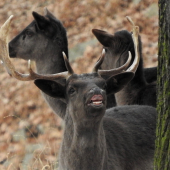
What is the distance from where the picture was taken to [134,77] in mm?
7082

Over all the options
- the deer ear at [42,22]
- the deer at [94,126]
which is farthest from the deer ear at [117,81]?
the deer ear at [42,22]

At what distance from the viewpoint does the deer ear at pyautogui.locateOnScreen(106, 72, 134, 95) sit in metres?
5.06

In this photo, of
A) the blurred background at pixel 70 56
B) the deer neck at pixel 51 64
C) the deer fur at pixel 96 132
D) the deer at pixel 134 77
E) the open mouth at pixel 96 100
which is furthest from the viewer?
the blurred background at pixel 70 56

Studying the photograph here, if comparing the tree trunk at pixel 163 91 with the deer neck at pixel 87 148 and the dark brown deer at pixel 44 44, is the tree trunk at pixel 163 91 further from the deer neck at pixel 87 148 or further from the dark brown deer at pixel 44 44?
the dark brown deer at pixel 44 44

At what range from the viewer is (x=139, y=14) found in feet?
41.1

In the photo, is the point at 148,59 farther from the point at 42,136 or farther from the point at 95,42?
the point at 42,136

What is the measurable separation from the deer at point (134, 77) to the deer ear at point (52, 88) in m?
2.18

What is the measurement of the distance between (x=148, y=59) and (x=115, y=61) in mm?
4069

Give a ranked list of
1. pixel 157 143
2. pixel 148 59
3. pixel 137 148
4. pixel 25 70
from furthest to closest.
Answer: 1. pixel 25 70
2. pixel 148 59
3. pixel 137 148
4. pixel 157 143

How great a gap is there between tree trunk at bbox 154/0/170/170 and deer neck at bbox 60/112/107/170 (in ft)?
2.53

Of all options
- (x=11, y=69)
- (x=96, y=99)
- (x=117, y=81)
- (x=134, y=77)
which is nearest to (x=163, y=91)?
(x=96, y=99)

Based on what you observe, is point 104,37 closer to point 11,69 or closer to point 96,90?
point 11,69

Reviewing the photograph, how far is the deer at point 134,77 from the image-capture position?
7000mm

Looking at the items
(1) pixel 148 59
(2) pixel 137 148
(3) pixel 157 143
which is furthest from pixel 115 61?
(1) pixel 148 59
